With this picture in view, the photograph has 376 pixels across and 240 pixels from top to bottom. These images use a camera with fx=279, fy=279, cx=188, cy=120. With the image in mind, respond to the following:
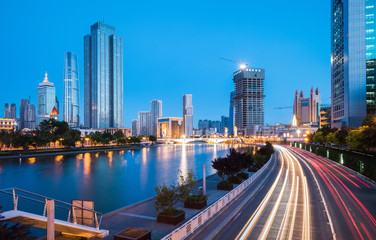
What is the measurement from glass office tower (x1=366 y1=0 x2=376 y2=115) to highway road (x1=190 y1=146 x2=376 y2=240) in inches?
3912

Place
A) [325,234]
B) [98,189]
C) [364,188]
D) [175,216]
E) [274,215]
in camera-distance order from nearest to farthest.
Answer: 1. [325,234]
2. [175,216]
3. [274,215]
4. [364,188]
5. [98,189]

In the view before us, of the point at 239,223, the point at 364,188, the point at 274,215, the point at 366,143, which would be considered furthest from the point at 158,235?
the point at 366,143

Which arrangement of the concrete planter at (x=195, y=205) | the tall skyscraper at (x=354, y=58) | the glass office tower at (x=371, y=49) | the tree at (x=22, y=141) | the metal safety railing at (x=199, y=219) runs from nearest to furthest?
the metal safety railing at (x=199, y=219), the concrete planter at (x=195, y=205), the tree at (x=22, y=141), the tall skyscraper at (x=354, y=58), the glass office tower at (x=371, y=49)

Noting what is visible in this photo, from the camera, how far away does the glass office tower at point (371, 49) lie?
112m

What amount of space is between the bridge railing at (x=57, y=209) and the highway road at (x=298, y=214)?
18.4 ft

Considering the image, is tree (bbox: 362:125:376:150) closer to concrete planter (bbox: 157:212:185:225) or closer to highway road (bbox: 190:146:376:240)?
highway road (bbox: 190:146:376:240)

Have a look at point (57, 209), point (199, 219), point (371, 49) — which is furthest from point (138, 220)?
point (371, 49)

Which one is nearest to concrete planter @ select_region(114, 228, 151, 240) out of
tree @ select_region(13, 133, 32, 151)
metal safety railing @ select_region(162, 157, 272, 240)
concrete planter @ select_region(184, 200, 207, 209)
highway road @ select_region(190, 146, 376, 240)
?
metal safety railing @ select_region(162, 157, 272, 240)

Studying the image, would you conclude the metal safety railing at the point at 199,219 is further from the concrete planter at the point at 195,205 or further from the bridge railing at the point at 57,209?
the bridge railing at the point at 57,209

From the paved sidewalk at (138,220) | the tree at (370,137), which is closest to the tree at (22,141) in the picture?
the paved sidewalk at (138,220)

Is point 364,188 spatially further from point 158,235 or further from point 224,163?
point 158,235

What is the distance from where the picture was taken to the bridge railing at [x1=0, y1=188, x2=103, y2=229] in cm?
1298

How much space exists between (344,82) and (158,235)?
125278 millimetres

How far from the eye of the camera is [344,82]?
118 metres
